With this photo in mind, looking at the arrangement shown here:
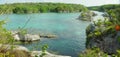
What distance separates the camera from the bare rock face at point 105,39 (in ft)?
99.0

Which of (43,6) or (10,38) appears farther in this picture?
(43,6)

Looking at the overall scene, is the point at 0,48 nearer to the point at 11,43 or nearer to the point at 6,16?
the point at 11,43

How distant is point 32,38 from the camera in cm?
4225

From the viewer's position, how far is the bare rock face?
99.0ft

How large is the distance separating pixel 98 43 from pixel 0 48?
2801cm

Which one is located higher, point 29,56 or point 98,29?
point 29,56

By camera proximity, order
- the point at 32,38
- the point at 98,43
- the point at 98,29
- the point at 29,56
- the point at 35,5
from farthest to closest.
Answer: the point at 35,5 → the point at 32,38 → the point at 98,29 → the point at 98,43 → the point at 29,56

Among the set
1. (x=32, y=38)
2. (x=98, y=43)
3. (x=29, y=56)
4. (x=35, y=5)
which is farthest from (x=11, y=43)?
(x=35, y=5)

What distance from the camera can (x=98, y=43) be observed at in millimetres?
32094

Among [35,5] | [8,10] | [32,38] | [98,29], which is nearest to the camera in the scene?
[8,10]

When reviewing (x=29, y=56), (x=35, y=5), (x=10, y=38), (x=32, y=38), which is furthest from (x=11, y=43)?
(x=35, y=5)

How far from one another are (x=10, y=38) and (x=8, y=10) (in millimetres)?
401

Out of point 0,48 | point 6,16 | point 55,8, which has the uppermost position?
point 6,16

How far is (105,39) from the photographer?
31.7 meters
